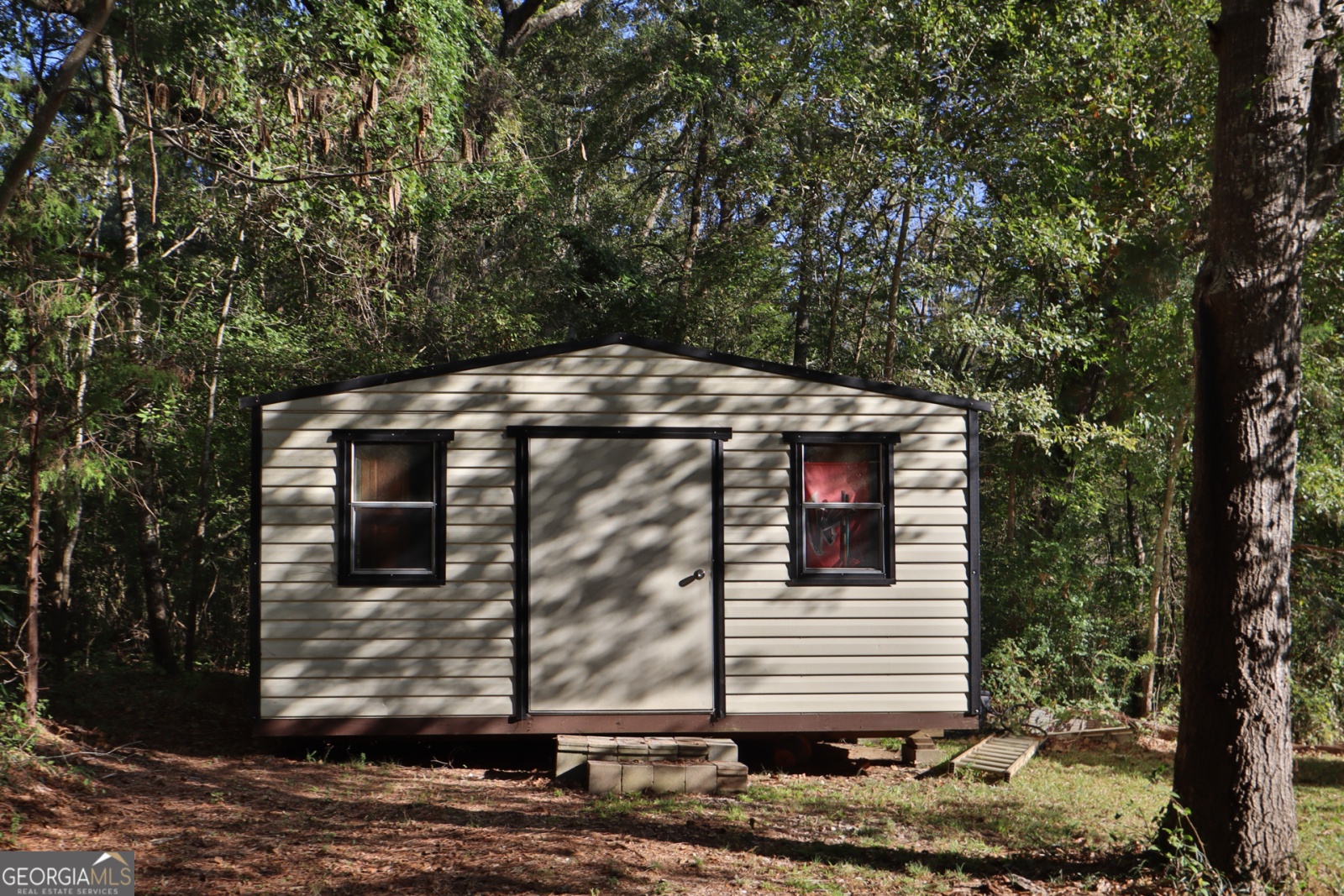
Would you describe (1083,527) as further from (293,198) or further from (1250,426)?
(293,198)

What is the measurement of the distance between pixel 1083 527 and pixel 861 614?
6.36 metres

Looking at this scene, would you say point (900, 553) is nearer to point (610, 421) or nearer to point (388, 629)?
point (610, 421)

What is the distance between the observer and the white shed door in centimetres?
708

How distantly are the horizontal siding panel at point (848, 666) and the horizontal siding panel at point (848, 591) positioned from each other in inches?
17.7

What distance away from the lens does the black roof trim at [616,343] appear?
6.99 metres

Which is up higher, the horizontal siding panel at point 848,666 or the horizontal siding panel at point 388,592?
the horizontal siding panel at point 388,592

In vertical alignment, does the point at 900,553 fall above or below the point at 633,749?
above

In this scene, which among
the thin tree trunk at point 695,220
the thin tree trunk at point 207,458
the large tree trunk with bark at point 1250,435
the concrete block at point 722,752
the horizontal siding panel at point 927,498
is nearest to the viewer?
the large tree trunk with bark at point 1250,435

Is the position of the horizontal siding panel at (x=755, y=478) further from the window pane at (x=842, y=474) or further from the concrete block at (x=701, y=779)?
the concrete block at (x=701, y=779)

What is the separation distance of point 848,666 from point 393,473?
370 cm

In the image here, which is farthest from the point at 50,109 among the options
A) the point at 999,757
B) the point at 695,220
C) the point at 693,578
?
the point at 695,220

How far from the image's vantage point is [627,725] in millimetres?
7094

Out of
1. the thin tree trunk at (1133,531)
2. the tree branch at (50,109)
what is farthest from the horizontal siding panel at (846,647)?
the thin tree trunk at (1133,531)

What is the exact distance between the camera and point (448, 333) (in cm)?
1208
